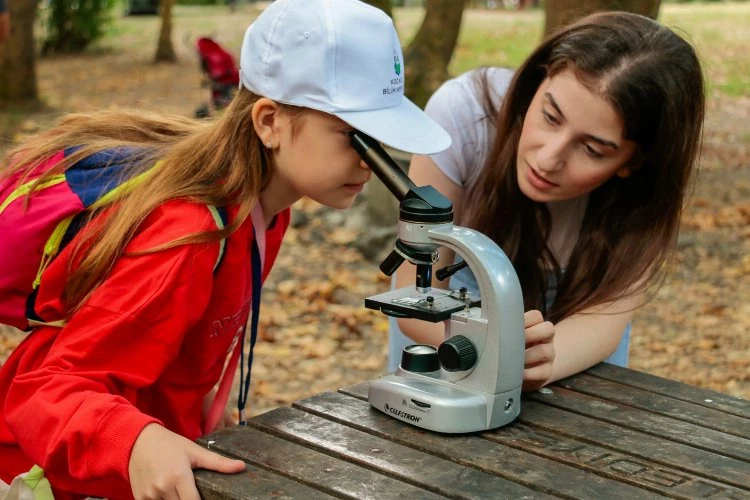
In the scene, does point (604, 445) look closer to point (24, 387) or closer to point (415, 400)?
point (415, 400)

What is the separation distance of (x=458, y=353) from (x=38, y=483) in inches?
32.5

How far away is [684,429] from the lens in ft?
6.75

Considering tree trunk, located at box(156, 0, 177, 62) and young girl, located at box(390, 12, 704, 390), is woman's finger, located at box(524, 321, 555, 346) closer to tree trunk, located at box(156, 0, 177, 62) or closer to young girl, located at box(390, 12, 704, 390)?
young girl, located at box(390, 12, 704, 390)

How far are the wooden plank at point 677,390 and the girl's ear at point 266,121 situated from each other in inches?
36.1

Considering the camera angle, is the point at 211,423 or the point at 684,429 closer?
the point at 684,429

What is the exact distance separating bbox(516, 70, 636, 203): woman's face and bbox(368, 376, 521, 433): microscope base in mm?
680

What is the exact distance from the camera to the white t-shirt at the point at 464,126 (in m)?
2.91

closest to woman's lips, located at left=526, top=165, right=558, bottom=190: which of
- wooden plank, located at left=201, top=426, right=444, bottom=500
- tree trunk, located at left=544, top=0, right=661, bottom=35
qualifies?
wooden plank, located at left=201, top=426, right=444, bottom=500

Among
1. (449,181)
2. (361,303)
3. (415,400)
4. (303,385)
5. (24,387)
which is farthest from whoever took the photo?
(361,303)

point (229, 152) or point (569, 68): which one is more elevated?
point (569, 68)

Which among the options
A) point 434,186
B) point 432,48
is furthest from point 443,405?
point 432,48

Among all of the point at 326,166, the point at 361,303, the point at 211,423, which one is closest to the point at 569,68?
the point at 326,166

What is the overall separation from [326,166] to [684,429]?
2.91ft

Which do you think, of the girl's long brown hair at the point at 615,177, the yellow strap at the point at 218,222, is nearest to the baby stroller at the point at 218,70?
the girl's long brown hair at the point at 615,177
